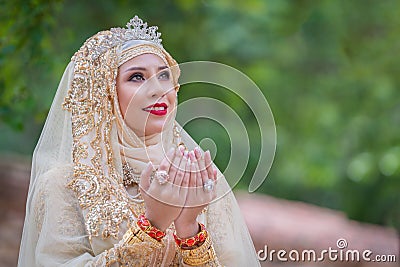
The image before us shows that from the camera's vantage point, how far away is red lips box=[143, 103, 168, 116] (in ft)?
9.13

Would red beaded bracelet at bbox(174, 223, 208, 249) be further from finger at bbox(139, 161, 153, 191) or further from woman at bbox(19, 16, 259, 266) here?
finger at bbox(139, 161, 153, 191)

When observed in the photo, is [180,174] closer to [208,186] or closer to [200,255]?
[208,186]

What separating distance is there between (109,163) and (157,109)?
246 millimetres

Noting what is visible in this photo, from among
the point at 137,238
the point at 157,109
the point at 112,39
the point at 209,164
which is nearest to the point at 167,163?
the point at 209,164

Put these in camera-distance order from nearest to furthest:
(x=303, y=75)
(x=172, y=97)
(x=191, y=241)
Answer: (x=191, y=241)
(x=172, y=97)
(x=303, y=75)

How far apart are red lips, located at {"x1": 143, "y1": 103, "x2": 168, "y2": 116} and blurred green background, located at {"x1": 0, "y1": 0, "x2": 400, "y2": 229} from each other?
1.94 metres

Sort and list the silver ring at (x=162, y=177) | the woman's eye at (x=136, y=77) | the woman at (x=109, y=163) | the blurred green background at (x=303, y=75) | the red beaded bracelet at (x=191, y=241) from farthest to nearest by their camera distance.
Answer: the blurred green background at (x=303, y=75), the woman's eye at (x=136, y=77), the woman at (x=109, y=163), the red beaded bracelet at (x=191, y=241), the silver ring at (x=162, y=177)

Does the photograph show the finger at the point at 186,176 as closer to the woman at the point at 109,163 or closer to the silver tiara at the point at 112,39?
the woman at the point at 109,163

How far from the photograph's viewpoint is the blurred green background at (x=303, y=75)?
6219 mm

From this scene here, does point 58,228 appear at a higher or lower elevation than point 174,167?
lower

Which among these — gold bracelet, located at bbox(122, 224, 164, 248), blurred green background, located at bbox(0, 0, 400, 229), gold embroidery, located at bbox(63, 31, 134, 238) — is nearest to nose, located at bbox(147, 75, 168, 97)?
gold embroidery, located at bbox(63, 31, 134, 238)

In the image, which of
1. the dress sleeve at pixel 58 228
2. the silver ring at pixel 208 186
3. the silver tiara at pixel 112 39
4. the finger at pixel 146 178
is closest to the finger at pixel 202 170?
the silver ring at pixel 208 186

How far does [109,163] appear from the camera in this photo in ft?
9.25

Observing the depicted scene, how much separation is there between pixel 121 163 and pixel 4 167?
4284mm
